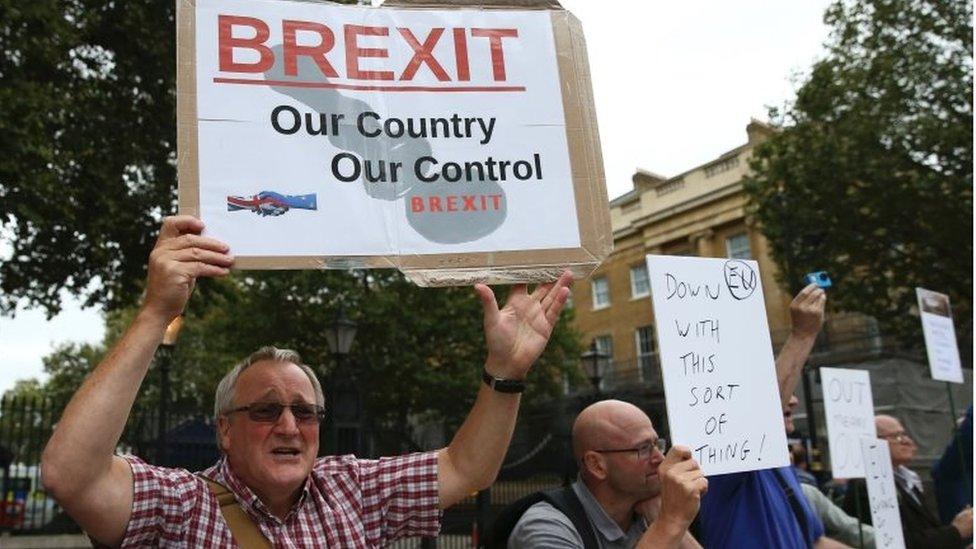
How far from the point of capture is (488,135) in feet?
8.49

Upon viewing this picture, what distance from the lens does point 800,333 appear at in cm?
376

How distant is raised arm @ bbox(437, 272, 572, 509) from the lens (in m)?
2.47

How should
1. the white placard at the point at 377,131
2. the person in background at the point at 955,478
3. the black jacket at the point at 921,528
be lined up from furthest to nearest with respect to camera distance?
the person in background at the point at 955,478, the black jacket at the point at 921,528, the white placard at the point at 377,131

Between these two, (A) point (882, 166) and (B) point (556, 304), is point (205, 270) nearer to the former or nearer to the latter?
(B) point (556, 304)

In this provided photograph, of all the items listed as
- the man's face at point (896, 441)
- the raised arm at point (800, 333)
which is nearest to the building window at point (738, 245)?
the man's face at point (896, 441)

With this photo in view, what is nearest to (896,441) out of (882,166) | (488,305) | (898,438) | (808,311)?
(898,438)

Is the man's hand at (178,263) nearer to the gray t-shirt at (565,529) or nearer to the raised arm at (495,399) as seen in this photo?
the raised arm at (495,399)

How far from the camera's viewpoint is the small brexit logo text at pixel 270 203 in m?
2.28

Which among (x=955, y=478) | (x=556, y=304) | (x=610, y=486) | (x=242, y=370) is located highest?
(x=556, y=304)

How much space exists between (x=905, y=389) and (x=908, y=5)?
39.9ft

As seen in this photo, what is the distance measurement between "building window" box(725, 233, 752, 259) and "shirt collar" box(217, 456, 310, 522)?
31422mm

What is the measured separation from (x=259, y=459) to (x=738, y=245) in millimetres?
32096

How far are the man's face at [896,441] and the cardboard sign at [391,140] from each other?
3.32 meters

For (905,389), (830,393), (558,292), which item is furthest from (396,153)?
(905,389)
